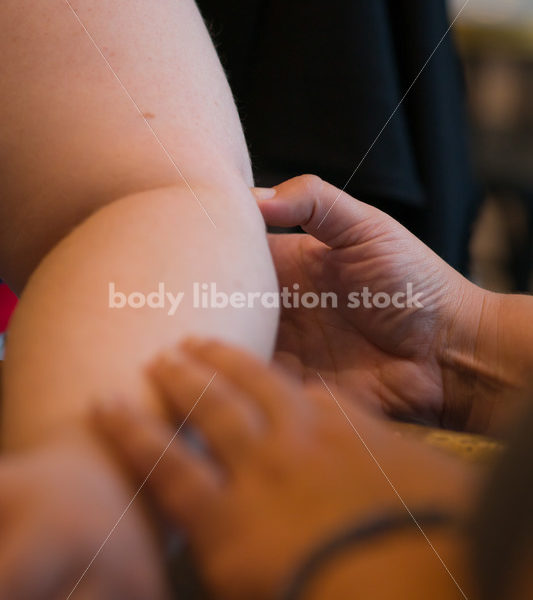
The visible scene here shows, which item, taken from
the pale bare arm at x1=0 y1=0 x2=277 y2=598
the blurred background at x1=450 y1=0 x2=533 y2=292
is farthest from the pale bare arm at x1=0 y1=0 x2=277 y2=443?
the blurred background at x1=450 y1=0 x2=533 y2=292

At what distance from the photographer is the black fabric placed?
334mm

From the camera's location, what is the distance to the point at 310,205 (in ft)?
1.11

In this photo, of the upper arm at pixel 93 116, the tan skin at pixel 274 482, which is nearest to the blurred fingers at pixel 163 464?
the tan skin at pixel 274 482

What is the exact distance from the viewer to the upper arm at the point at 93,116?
29 centimetres

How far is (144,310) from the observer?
0.19 meters

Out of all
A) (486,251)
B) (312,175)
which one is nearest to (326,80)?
(312,175)

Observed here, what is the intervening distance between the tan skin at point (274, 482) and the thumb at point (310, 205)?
20cm

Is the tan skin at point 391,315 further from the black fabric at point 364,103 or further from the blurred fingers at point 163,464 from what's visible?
the blurred fingers at point 163,464

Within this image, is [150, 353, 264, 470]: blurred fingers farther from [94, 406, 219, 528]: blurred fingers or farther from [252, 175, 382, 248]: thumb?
[252, 175, 382, 248]: thumb

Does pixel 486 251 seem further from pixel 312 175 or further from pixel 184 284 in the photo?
pixel 184 284

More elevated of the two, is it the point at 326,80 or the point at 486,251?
the point at 326,80

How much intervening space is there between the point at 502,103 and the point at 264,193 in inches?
4.9

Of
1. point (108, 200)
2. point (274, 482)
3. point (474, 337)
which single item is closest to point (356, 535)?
point (274, 482)

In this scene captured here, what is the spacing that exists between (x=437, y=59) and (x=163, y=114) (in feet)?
0.49
